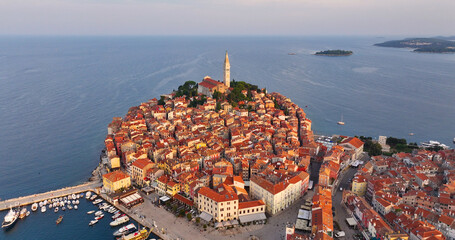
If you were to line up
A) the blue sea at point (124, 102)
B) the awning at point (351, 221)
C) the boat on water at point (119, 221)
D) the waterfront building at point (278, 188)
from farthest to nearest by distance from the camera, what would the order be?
the blue sea at point (124, 102)
the waterfront building at point (278, 188)
the boat on water at point (119, 221)
the awning at point (351, 221)

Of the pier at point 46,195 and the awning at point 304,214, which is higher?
the awning at point 304,214

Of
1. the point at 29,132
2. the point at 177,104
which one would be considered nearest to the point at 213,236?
the point at 177,104

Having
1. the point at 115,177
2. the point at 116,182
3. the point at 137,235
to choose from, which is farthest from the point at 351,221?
the point at 115,177

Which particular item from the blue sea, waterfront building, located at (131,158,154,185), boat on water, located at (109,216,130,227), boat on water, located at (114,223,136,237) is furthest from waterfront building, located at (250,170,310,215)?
the blue sea

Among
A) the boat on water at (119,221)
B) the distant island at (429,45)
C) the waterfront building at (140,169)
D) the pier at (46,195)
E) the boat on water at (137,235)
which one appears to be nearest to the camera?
the boat on water at (137,235)

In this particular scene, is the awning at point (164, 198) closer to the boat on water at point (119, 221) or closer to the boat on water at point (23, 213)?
the boat on water at point (119, 221)

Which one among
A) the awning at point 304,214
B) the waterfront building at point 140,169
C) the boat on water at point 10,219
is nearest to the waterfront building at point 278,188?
the awning at point 304,214

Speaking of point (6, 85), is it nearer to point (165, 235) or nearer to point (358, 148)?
point (165, 235)
